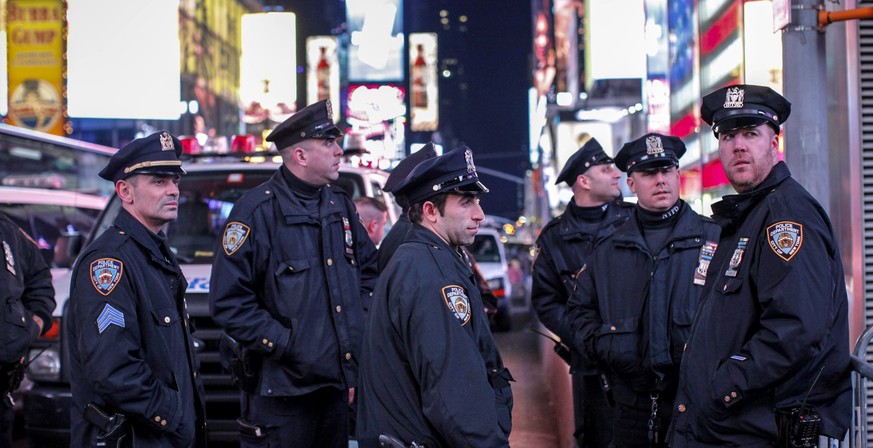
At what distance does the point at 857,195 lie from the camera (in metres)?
6.49

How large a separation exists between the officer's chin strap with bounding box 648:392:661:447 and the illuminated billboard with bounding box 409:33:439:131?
2138 inches

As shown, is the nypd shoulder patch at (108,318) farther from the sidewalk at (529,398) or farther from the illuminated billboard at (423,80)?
the illuminated billboard at (423,80)

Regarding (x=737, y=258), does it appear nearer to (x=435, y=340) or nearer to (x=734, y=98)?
(x=734, y=98)

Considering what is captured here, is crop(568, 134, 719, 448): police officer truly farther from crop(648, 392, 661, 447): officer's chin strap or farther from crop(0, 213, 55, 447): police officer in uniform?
crop(0, 213, 55, 447): police officer in uniform

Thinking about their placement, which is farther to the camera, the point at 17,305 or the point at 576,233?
the point at 576,233

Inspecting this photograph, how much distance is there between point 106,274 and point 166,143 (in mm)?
810

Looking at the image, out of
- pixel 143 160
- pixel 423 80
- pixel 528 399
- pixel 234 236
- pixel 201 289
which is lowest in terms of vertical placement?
pixel 528 399

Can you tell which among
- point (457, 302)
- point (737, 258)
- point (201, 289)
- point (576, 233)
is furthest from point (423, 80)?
point (457, 302)

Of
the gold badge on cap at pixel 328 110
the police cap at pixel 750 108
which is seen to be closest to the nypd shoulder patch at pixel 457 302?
the police cap at pixel 750 108

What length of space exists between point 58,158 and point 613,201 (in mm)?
10753

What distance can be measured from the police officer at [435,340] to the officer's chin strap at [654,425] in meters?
1.90

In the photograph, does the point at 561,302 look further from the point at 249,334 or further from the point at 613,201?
the point at 249,334

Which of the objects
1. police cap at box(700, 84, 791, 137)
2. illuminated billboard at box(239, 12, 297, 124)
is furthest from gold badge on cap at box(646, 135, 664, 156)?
illuminated billboard at box(239, 12, 297, 124)

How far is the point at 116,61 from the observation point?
28.0 metres
